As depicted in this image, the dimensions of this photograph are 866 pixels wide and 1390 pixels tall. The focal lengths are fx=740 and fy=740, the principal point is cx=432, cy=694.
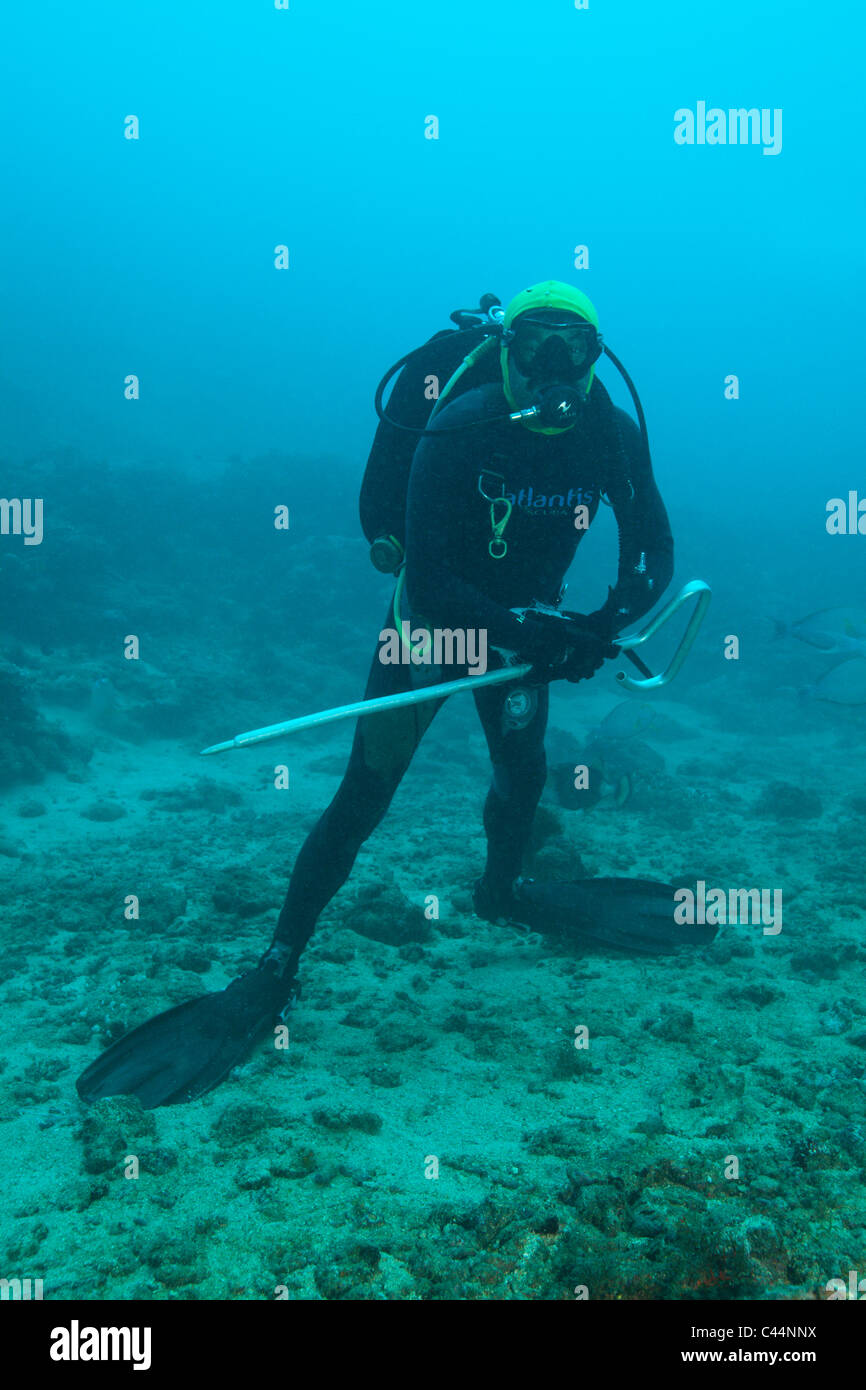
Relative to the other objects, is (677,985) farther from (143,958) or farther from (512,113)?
(512,113)

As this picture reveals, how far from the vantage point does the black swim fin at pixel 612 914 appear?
4.07 meters

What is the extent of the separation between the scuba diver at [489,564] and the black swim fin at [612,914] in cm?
1

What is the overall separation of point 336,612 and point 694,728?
7.47m

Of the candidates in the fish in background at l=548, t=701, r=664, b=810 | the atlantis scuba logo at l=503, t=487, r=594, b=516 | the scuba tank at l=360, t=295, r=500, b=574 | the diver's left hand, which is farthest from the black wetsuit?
the fish in background at l=548, t=701, r=664, b=810

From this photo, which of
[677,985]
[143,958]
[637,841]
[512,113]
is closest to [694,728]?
[637,841]

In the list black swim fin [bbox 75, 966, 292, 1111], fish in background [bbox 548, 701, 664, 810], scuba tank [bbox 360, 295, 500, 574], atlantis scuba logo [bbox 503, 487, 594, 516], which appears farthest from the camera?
fish in background [bbox 548, 701, 664, 810]

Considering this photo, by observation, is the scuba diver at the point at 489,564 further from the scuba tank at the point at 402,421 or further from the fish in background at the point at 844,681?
the fish in background at the point at 844,681

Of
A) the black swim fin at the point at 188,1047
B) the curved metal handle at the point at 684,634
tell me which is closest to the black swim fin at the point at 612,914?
the curved metal handle at the point at 684,634

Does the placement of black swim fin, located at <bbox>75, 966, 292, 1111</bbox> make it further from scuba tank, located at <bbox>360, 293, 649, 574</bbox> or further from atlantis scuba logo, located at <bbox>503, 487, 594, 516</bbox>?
atlantis scuba logo, located at <bbox>503, 487, 594, 516</bbox>

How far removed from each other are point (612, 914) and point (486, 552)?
2.17 meters

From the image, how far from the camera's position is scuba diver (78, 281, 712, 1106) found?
10.3ft

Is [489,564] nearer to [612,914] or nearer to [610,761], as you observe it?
[612,914]

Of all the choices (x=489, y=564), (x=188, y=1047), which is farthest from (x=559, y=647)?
(x=188, y=1047)

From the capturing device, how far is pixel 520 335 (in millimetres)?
3193
